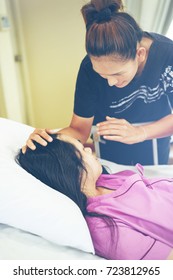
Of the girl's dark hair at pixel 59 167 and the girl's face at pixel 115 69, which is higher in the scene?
the girl's face at pixel 115 69

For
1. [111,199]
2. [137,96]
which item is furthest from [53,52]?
[111,199]

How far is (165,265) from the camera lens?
0.58 metres

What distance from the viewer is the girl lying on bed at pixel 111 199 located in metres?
0.61

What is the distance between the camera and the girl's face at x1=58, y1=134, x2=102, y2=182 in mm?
727

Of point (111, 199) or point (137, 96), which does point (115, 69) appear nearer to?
point (137, 96)

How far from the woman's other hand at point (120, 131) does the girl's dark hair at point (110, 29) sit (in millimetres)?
163

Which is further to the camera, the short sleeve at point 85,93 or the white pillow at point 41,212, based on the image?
the short sleeve at point 85,93

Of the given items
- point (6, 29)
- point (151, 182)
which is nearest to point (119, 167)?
point (151, 182)

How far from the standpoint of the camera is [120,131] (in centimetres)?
74

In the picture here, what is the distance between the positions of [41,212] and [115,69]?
0.35 meters

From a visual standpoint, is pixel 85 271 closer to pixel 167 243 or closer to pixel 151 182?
pixel 167 243

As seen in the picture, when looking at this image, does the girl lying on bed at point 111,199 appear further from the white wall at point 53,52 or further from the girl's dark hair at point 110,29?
the girl's dark hair at point 110,29

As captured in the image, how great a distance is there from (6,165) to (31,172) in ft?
0.19

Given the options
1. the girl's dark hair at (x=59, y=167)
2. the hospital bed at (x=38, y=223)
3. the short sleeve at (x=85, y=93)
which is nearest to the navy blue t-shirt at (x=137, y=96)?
the short sleeve at (x=85, y=93)
